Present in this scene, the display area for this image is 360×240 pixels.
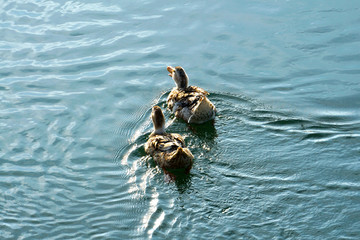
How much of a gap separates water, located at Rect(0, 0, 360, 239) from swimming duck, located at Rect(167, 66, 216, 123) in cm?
23

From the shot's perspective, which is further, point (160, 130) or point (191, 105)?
point (191, 105)

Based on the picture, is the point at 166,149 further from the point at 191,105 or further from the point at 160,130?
the point at 191,105

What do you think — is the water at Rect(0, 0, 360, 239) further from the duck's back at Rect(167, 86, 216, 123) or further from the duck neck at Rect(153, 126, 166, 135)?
the duck neck at Rect(153, 126, 166, 135)

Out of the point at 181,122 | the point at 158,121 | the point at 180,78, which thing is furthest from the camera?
the point at 180,78

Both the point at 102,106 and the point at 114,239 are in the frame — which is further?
the point at 102,106

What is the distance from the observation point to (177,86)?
36.4 ft

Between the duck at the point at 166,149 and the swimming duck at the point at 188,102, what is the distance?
2.13 feet

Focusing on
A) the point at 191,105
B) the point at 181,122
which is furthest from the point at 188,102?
the point at 181,122

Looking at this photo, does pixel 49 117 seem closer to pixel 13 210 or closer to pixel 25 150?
pixel 25 150

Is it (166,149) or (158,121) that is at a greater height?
(158,121)

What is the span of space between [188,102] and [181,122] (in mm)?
410

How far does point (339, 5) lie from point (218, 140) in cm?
673

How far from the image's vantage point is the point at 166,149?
28.5ft

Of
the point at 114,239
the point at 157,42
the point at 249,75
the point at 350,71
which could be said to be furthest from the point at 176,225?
the point at 157,42
